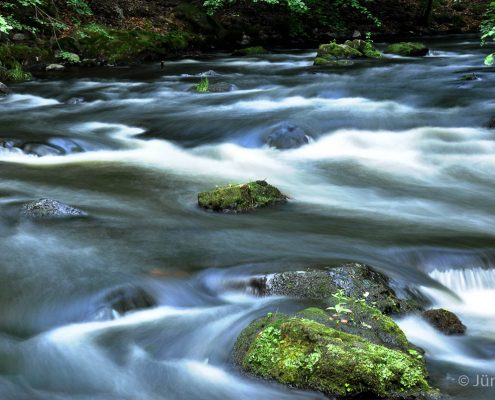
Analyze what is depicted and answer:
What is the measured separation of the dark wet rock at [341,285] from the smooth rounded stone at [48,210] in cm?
256

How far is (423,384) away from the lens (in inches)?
132

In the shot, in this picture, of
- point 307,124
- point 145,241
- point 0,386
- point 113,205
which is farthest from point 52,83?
point 0,386

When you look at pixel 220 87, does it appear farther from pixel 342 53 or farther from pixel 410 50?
pixel 410 50

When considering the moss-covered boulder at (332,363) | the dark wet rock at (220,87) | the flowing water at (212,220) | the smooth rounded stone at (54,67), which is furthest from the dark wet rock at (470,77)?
the moss-covered boulder at (332,363)

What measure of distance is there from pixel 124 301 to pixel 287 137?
5.93m

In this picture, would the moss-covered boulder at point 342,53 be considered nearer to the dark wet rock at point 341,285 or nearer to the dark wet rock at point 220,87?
the dark wet rock at point 220,87

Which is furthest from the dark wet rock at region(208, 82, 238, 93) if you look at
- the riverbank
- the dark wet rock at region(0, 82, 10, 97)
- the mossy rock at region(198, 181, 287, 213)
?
the mossy rock at region(198, 181, 287, 213)

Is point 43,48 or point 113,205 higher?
point 43,48

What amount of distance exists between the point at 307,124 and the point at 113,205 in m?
4.85

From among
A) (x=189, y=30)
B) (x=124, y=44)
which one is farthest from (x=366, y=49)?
(x=124, y=44)

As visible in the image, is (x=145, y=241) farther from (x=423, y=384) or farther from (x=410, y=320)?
(x=423, y=384)

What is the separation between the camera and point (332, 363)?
3301 mm

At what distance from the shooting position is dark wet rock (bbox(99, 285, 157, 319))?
4.39 meters

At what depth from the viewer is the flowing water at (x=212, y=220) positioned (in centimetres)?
392
